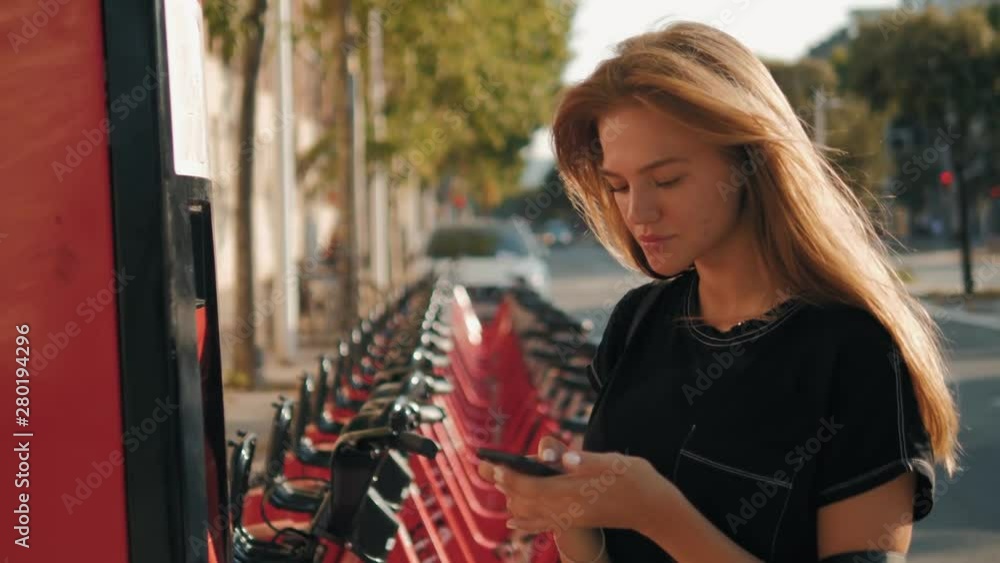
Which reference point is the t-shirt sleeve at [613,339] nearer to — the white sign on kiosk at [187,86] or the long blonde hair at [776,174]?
the long blonde hair at [776,174]

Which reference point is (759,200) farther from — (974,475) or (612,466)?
(974,475)

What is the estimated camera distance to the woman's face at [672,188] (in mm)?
1992

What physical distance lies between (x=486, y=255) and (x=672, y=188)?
19658 millimetres

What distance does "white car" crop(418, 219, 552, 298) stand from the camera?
20891 mm

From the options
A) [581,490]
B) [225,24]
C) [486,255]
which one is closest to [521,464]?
[581,490]

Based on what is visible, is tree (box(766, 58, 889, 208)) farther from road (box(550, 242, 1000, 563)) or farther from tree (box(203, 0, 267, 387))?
tree (box(203, 0, 267, 387))

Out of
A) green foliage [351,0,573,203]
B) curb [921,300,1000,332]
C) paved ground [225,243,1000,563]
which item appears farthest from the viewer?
curb [921,300,1000,332]

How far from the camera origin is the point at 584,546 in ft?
6.85

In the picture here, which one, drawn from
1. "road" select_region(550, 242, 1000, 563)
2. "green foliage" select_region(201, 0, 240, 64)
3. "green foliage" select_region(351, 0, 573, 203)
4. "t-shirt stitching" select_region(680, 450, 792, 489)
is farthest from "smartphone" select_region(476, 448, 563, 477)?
"green foliage" select_region(351, 0, 573, 203)

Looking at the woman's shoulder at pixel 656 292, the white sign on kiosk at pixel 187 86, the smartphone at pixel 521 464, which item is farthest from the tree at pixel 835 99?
the smartphone at pixel 521 464

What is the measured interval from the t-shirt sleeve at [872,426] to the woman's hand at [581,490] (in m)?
0.21

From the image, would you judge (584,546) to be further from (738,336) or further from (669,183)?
(669,183)

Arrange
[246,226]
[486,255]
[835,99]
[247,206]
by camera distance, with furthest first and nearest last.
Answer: [835,99] < [486,255] < [246,226] < [247,206]

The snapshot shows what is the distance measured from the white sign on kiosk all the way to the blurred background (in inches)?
20.4
